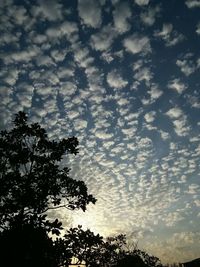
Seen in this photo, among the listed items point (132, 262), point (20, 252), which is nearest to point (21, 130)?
point (20, 252)

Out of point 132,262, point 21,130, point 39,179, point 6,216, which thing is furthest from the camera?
point 132,262

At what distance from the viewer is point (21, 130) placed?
56.2 feet

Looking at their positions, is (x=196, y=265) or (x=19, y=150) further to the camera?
(x=196, y=265)

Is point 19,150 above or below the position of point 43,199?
above

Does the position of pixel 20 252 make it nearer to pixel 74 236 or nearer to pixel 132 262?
pixel 74 236

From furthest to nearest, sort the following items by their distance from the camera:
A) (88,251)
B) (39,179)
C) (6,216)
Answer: (39,179)
(6,216)
(88,251)

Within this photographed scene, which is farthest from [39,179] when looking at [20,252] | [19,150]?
[20,252]

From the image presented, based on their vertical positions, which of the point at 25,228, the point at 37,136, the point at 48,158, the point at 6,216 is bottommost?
the point at 25,228

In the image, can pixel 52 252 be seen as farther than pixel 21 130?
No

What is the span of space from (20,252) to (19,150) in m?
5.83

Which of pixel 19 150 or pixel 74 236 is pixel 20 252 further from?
pixel 19 150

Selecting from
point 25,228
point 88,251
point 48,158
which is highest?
point 48,158

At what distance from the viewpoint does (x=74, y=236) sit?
13688 mm

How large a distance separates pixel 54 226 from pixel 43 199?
2226 millimetres
